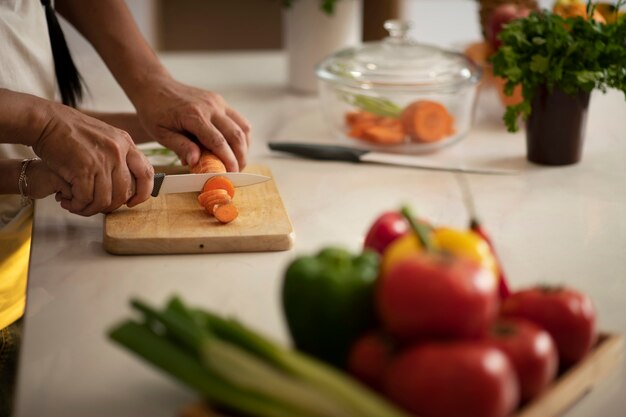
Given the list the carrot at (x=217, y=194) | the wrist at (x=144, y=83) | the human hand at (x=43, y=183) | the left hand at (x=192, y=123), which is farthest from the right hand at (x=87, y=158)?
the wrist at (x=144, y=83)

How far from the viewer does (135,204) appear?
1289 millimetres

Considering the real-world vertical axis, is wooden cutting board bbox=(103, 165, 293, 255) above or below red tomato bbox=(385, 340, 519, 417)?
below

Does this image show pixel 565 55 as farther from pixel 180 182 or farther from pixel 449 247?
pixel 449 247

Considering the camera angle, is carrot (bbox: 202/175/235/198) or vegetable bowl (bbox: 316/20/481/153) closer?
carrot (bbox: 202/175/235/198)

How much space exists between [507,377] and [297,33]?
1.64 m

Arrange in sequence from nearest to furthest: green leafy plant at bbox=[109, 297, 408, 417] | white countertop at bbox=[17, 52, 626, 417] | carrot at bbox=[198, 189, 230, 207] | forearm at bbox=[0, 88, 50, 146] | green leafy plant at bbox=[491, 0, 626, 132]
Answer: green leafy plant at bbox=[109, 297, 408, 417] < white countertop at bbox=[17, 52, 626, 417] < forearm at bbox=[0, 88, 50, 146] < carrot at bbox=[198, 189, 230, 207] < green leafy plant at bbox=[491, 0, 626, 132]

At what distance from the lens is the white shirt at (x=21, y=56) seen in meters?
1.42

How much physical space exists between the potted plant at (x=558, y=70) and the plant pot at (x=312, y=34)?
26.0 inches

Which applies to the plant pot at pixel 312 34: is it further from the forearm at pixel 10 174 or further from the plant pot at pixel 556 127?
the forearm at pixel 10 174

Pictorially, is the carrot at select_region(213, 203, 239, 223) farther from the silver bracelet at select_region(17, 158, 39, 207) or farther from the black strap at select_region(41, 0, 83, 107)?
the black strap at select_region(41, 0, 83, 107)

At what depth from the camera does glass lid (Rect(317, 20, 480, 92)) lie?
174 cm

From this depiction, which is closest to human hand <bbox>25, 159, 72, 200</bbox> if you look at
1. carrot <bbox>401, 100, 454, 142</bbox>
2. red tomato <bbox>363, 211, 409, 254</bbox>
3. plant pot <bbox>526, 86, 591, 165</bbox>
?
red tomato <bbox>363, 211, 409, 254</bbox>

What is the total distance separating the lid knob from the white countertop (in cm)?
25

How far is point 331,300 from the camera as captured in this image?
75 cm
